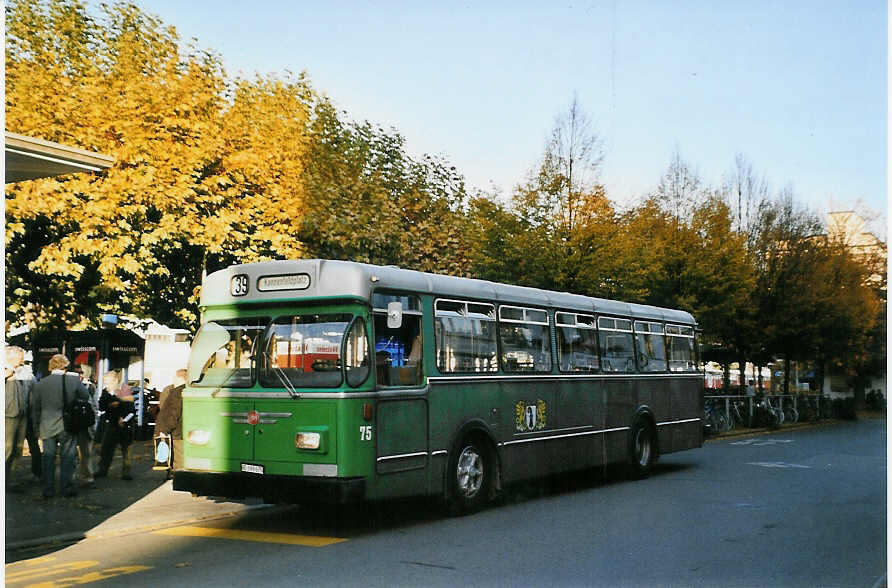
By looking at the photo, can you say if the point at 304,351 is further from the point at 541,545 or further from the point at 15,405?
the point at 15,405

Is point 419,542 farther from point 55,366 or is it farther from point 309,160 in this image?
point 309,160

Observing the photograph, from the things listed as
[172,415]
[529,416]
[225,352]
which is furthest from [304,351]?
[172,415]

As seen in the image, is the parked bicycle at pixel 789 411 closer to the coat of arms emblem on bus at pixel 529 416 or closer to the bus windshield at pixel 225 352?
the coat of arms emblem on bus at pixel 529 416

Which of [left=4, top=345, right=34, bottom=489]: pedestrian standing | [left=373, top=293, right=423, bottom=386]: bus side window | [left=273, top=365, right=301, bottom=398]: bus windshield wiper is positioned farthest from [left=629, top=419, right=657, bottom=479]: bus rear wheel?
[left=4, top=345, right=34, bottom=489]: pedestrian standing

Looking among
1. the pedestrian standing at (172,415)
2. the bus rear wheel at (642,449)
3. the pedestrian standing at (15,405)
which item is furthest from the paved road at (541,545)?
the pedestrian standing at (15,405)

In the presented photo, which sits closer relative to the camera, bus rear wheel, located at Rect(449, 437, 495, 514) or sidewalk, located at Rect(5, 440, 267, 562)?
sidewalk, located at Rect(5, 440, 267, 562)

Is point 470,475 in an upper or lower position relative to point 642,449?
upper

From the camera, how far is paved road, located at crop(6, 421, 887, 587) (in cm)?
800

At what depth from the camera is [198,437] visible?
10.8 m

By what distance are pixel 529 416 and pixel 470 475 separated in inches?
64.6

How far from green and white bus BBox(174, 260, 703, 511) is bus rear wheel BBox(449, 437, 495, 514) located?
22 mm

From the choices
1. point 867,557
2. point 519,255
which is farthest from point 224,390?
point 519,255

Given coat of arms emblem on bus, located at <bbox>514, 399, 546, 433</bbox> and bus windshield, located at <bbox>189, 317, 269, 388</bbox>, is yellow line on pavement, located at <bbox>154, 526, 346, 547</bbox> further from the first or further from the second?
coat of arms emblem on bus, located at <bbox>514, 399, 546, 433</bbox>

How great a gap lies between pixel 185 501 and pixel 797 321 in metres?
27.8
